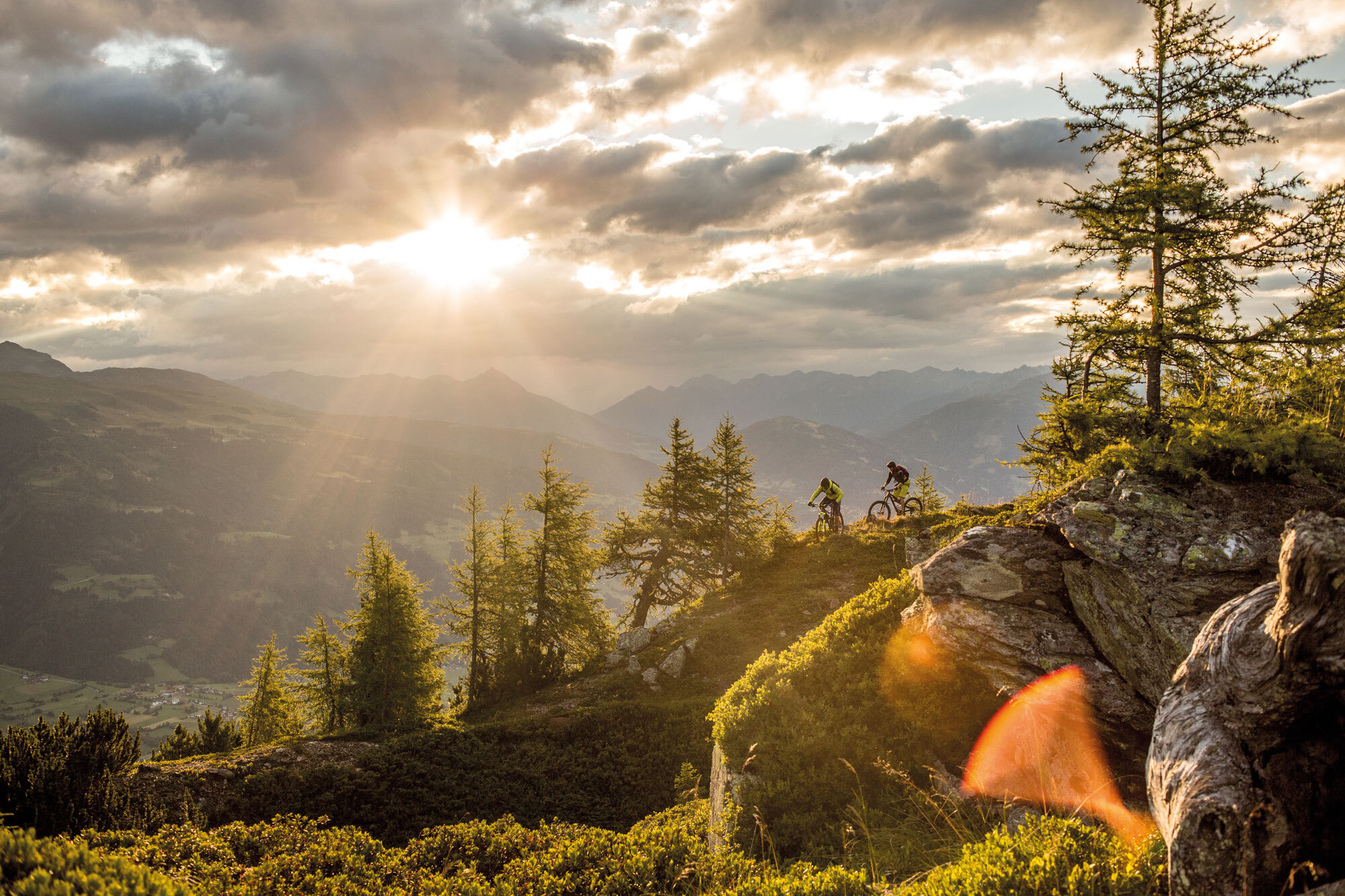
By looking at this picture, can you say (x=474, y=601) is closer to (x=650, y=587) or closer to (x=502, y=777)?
(x=650, y=587)

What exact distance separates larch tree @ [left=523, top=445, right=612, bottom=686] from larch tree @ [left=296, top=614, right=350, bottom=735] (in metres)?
11.6

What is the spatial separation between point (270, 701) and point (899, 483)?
44.5 metres

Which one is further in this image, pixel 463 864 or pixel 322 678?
pixel 322 678

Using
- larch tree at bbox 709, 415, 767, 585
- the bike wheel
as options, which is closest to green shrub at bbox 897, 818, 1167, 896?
the bike wheel

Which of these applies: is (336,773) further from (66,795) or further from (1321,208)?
(1321,208)

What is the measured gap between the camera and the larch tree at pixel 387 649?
3106 centimetres

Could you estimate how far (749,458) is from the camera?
34.4 m

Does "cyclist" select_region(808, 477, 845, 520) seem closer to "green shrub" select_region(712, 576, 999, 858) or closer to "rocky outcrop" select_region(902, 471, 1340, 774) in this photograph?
"green shrub" select_region(712, 576, 999, 858)

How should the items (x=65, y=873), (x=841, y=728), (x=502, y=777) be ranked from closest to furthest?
(x=65, y=873) < (x=841, y=728) < (x=502, y=777)

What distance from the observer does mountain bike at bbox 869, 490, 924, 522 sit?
99.2ft

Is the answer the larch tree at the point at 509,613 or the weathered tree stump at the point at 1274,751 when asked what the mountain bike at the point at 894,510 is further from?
the weathered tree stump at the point at 1274,751

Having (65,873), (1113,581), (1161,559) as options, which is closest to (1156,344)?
(1161,559)

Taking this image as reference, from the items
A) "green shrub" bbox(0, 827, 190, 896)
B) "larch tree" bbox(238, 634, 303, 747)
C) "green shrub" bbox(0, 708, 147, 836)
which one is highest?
"green shrub" bbox(0, 827, 190, 896)

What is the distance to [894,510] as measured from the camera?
3170 cm
